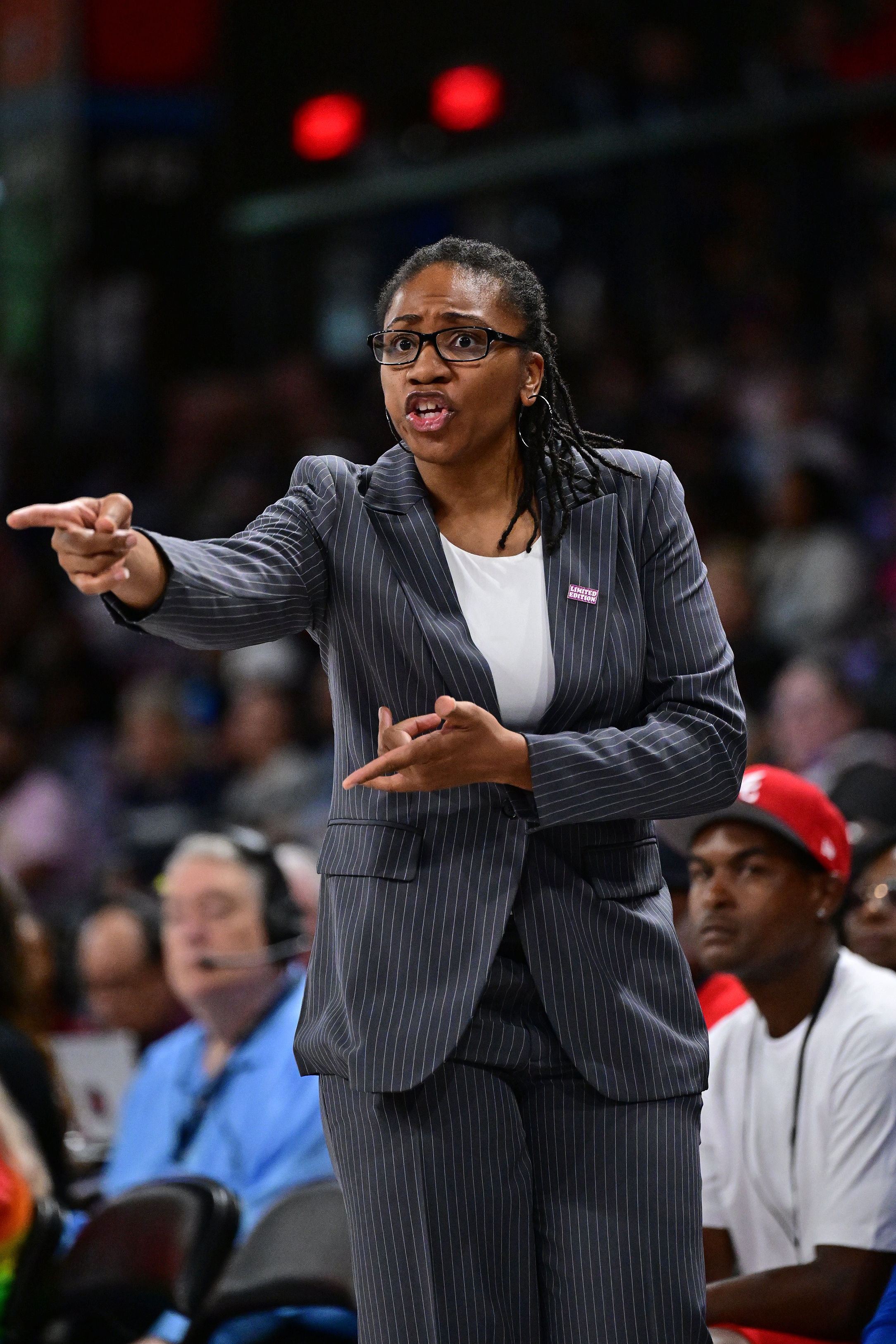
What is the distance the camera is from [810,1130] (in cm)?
307

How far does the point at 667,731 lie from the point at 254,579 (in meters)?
0.50

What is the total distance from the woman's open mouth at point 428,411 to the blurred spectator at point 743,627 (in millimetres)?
4820

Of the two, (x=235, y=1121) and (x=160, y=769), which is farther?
(x=160, y=769)

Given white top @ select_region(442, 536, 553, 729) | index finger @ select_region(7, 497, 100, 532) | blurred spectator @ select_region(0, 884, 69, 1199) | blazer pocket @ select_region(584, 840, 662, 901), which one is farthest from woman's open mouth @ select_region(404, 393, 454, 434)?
blurred spectator @ select_region(0, 884, 69, 1199)

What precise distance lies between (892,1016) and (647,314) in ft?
24.2

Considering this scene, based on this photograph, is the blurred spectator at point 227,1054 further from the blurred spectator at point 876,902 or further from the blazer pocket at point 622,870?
the blazer pocket at point 622,870

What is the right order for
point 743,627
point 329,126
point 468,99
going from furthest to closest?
point 329,126 < point 468,99 < point 743,627

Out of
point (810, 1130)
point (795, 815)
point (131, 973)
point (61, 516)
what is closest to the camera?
point (61, 516)

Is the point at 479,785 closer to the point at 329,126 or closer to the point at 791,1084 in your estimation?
the point at 791,1084

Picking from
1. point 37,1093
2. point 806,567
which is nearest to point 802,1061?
point 37,1093

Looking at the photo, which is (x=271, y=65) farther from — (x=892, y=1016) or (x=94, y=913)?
(x=892, y=1016)

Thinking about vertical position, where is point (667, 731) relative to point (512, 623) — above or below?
below

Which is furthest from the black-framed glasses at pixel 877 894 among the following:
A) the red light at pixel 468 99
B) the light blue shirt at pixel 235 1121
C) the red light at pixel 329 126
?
the red light at pixel 329 126

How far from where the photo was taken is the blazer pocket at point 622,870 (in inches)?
82.4
